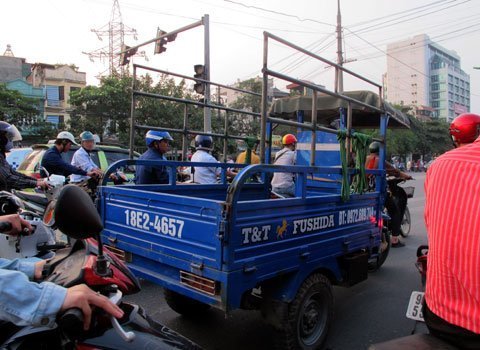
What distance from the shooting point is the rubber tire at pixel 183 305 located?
3611 millimetres

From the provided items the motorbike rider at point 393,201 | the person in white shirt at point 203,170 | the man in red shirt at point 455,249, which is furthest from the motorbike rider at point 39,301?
the motorbike rider at point 393,201

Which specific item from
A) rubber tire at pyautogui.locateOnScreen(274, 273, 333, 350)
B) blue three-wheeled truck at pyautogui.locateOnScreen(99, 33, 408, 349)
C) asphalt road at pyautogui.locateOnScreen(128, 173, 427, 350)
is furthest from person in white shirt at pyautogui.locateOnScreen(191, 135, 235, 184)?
rubber tire at pyautogui.locateOnScreen(274, 273, 333, 350)

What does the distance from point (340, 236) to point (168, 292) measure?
5.42 ft

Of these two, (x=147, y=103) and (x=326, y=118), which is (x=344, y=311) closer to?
(x=326, y=118)

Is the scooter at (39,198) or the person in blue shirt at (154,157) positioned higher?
the person in blue shirt at (154,157)

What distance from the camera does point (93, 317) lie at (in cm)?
143

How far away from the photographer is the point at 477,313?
5.07 feet

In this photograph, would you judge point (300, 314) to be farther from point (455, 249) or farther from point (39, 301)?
point (39, 301)

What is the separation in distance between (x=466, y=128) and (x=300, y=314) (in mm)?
1686

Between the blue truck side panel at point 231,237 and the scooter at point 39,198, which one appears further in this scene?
the scooter at point 39,198

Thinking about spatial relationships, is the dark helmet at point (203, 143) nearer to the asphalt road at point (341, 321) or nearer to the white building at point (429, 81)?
the asphalt road at point (341, 321)

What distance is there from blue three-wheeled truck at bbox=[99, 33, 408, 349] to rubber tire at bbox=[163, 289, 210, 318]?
0.4 inches

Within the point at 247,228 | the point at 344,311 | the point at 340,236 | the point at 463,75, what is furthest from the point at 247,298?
the point at 463,75

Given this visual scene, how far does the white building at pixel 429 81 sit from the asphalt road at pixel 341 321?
80.4 meters
